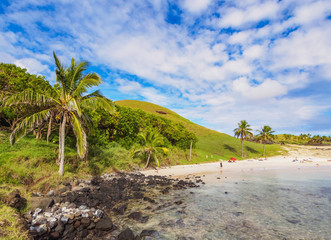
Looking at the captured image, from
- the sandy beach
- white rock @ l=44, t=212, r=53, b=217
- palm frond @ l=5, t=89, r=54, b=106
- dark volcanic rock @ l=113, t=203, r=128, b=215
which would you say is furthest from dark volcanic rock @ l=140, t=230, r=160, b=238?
the sandy beach

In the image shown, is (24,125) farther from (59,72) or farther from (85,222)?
(85,222)

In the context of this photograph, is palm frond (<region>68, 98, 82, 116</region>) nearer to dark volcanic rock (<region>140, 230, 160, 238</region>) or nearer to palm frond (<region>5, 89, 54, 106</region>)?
palm frond (<region>5, 89, 54, 106</region>)

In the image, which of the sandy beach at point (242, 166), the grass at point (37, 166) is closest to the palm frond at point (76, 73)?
the grass at point (37, 166)

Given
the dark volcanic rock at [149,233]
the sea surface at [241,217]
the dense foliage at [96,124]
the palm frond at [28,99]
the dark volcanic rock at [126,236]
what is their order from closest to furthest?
the dark volcanic rock at [126,236]
the dark volcanic rock at [149,233]
the sea surface at [241,217]
the palm frond at [28,99]
the dense foliage at [96,124]

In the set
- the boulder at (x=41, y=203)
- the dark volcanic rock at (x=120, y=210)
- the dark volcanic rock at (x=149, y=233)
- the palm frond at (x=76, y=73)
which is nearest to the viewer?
the dark volcanic rock at (x=149, y=233)

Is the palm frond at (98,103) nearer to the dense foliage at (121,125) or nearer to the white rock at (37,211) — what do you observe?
the white rock at (37,211)

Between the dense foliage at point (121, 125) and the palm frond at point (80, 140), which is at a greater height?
the dense foliage at point (121, 125)

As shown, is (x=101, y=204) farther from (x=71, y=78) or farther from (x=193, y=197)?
(x=71, y=78)

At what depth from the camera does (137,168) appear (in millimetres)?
25266

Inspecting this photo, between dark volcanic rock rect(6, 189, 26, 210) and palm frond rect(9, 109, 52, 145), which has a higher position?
palm frond rect(9, 109, 52, 145)

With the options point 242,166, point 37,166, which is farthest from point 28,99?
point 242,166

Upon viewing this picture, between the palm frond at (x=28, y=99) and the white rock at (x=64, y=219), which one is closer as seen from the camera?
the white rock at (x=64, y=219)

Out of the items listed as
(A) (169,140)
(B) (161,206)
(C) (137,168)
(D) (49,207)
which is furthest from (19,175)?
(A) (169,140)

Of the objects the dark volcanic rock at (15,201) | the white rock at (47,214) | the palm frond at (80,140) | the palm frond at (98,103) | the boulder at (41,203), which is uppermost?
the palm frond at (98,103)
